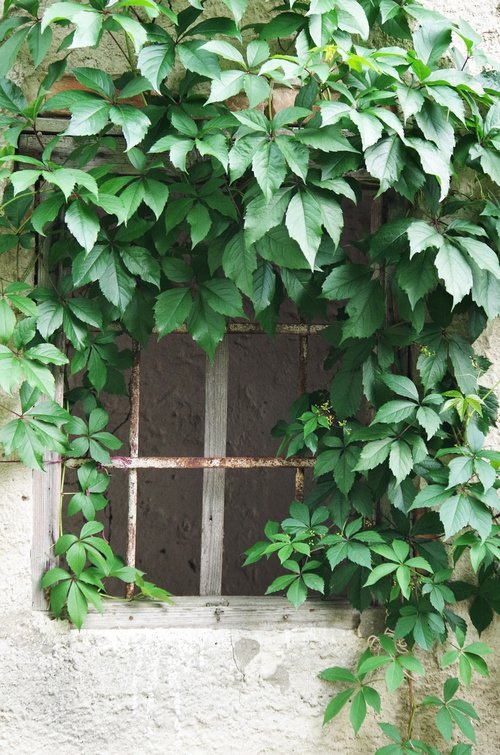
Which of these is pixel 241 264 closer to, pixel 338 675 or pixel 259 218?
pixel 259 218

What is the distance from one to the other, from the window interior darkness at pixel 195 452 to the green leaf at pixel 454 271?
6.27 ft

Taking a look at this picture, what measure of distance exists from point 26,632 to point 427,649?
0.89 m

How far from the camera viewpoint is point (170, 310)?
6.08 ft

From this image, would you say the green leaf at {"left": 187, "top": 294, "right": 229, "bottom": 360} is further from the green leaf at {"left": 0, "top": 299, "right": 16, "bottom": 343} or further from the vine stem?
the vine stem

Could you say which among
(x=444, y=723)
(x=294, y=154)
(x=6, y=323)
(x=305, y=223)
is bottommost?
(x=444, y=723)

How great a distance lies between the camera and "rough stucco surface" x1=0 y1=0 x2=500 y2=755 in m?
1.89

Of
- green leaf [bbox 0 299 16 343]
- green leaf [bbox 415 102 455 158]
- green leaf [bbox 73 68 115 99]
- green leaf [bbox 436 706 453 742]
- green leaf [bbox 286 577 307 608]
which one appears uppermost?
green leaf [bbox 73 68 115 99]

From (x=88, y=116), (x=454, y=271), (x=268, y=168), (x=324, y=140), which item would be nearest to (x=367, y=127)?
(x=324, y=140)

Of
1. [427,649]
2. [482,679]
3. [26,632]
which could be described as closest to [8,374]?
[26,632]

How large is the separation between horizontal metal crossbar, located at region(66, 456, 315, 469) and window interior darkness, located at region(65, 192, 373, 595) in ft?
5.24

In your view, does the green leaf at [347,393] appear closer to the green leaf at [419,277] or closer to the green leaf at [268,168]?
the green leaf at [419,277]

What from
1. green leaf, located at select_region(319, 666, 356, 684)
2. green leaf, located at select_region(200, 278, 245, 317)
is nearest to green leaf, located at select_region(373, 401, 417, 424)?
green leaf, located at select_region(200, 278, 245, 317)

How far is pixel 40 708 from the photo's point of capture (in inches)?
74.3

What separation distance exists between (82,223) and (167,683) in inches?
41.1
